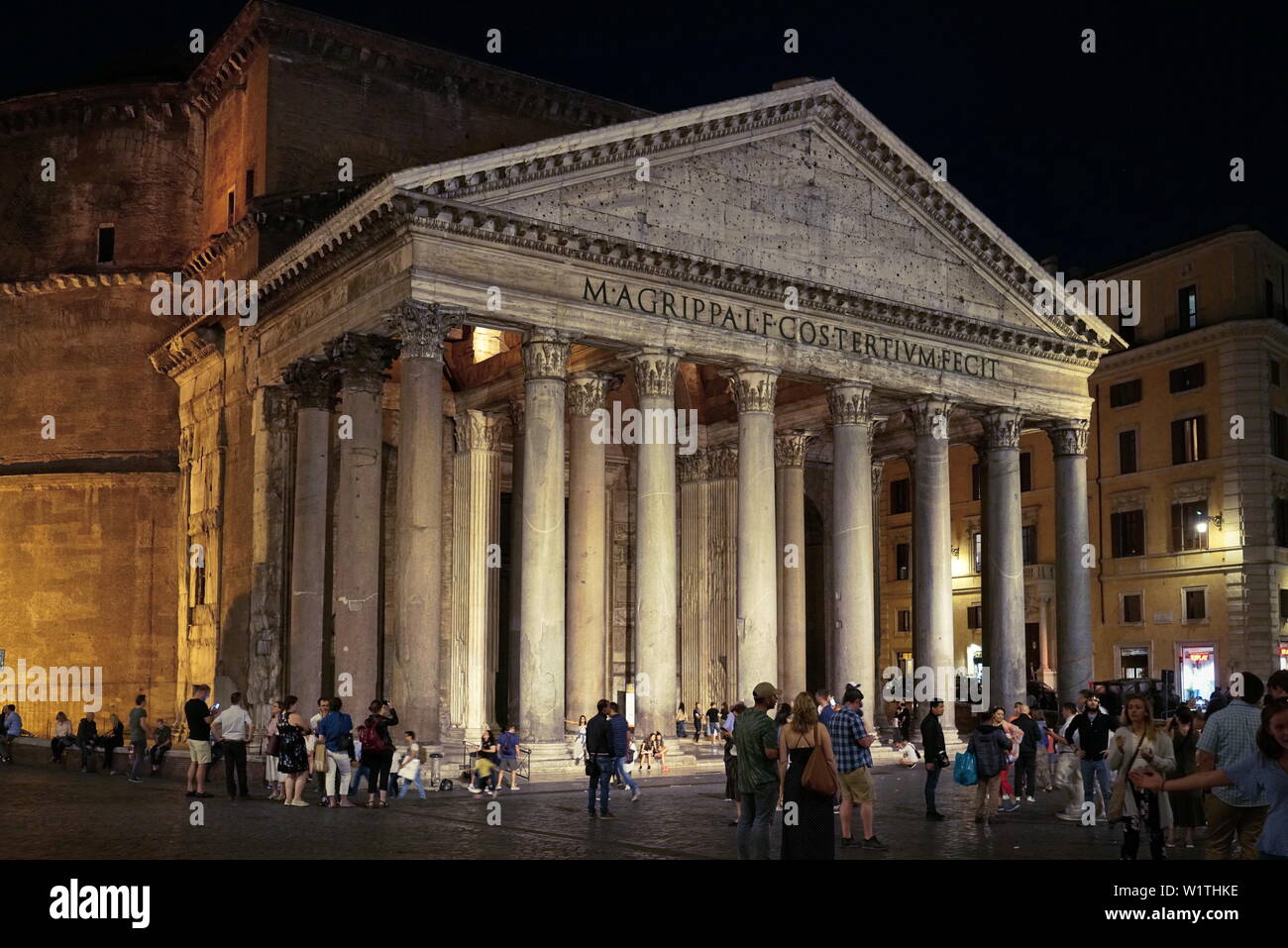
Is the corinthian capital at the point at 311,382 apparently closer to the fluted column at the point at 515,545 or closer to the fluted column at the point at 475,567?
the fluted column at the point at 515,545

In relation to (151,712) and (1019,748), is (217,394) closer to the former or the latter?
(151,712)

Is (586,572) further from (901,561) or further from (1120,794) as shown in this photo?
(901,561)

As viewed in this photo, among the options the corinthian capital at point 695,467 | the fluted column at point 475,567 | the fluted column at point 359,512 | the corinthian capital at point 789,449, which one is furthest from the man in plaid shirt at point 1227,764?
the corinthian capital at point 695,467

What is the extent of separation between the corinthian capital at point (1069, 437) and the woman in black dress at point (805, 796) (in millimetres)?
19514

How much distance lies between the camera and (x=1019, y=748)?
1747 cm

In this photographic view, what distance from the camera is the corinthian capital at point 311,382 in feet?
76.7

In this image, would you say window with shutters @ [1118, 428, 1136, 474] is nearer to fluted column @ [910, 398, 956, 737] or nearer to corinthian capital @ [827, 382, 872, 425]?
fluted column @ [910, 398, 956, 737]

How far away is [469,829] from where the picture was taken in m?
13.9

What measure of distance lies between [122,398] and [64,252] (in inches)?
145

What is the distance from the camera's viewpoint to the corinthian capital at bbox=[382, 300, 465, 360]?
19.7 meters

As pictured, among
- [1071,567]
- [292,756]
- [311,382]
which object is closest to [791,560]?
[1071,567]
